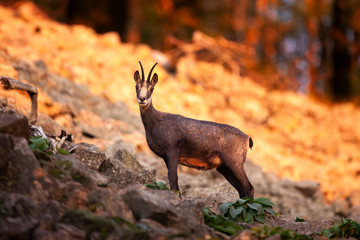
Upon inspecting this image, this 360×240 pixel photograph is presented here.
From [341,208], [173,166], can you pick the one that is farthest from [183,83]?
[173,166]

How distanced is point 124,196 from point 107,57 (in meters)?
9.99

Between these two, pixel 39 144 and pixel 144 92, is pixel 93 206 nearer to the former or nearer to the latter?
pixel 39 144

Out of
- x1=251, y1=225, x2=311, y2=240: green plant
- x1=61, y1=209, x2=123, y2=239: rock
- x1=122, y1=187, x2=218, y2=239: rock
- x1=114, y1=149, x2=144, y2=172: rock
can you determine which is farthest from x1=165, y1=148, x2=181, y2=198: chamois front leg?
x1=61, y1=209, x2=123, y2=239: rock

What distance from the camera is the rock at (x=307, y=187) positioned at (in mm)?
10781

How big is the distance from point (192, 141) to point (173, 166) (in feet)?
1.89

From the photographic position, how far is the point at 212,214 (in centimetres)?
559

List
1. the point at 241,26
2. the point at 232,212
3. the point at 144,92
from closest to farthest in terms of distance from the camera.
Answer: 1. the point at 232,212
2. the point at 144,92
3. the point at 241,26

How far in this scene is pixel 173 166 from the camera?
22.4 ft

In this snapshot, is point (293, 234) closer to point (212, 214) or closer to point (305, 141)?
point (212, 214)

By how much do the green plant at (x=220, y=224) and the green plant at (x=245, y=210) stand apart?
497 millimetres

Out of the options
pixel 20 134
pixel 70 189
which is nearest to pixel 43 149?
pixel 20 134

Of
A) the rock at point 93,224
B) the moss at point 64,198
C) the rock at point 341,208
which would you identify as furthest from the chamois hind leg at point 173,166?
the rock at point 341,208

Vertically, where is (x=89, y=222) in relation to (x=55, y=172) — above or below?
below

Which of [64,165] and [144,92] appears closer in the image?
[64,165]
